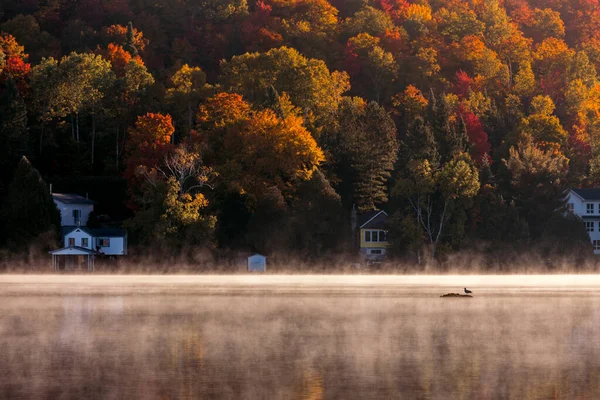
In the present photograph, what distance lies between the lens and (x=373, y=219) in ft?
440

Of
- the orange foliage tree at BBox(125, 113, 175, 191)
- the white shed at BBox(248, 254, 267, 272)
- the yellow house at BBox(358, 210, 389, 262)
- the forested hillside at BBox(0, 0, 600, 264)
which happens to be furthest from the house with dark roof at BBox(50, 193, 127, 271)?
the yellow house at BBox(358, 210, 389, 262)

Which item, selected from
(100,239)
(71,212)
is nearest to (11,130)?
(71,212)

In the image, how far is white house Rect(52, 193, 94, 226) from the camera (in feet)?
449

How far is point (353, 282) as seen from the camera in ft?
329

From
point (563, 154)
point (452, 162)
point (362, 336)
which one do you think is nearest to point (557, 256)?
point (452, 162)

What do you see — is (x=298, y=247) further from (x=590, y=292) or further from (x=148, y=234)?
(x=590, y=292)

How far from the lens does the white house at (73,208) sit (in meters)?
137

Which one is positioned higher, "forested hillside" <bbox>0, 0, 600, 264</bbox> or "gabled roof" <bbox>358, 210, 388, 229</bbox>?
"forested hillside" <bbox>0, 0, 600, 264</bbox>

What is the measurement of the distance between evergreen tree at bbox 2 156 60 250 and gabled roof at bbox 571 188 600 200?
63.5 meters

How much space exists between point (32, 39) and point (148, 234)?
7141 cm

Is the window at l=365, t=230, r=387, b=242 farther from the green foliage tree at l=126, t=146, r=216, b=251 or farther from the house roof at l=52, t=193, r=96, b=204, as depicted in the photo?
the house roof at l=52, t=193, r=96, b=204

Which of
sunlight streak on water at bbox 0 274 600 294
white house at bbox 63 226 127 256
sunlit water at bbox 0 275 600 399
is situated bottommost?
sunlit water at bbox 0 275 600 399

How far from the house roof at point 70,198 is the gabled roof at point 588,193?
2316 inches

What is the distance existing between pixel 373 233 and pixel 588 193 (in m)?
31.2
